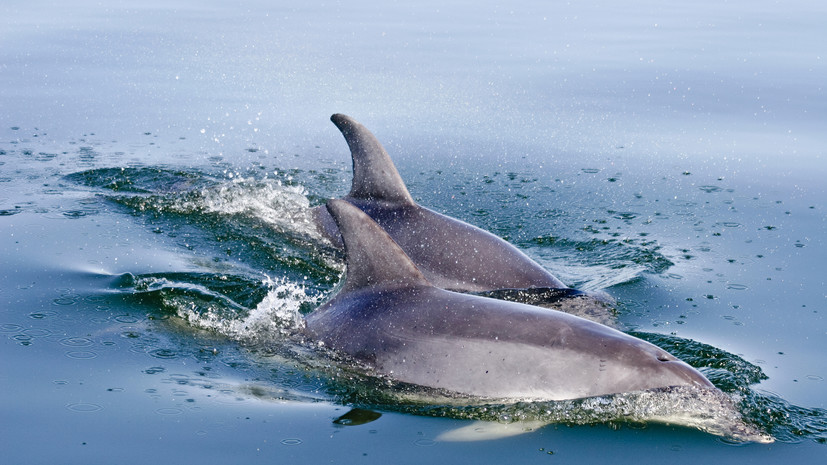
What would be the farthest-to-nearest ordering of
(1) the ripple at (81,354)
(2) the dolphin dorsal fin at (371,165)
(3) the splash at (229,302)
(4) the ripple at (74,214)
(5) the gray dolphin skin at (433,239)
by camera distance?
1. (4) the ripple at (74,214)
2. (2) the dolphin dorsal fin at (371,165)
3. (5) the gray dolphin skin at (433,239)
4. (3) the splash at (229,302)
5. (1) the ripple at (81,354)

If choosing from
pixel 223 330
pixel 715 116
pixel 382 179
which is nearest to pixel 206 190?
pixel 382 179

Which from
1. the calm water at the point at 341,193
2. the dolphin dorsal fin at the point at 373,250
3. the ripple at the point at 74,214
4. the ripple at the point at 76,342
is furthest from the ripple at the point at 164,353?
the ripple at the point at 74,214

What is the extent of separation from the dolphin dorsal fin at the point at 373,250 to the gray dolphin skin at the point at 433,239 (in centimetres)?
205

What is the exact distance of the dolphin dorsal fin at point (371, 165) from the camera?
29.6ft

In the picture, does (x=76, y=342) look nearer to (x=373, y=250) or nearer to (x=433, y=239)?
(x=373, y=250)

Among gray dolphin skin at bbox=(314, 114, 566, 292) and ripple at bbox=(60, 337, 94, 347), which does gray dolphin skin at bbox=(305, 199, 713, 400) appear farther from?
gray dolphin skin at bbox=(314, 114, 566, 292)

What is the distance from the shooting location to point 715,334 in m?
7.43

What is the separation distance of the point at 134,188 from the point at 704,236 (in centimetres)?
655

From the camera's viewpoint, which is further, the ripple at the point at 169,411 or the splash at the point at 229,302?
the splash at the point at 229,302

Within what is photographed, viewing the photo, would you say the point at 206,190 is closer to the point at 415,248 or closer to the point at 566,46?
the point at 415,248

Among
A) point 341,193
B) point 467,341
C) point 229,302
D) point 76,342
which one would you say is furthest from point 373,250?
point 341,193

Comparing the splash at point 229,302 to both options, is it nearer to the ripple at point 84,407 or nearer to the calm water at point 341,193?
the calm water at point 341,193

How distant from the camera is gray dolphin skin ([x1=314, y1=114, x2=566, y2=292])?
861cm

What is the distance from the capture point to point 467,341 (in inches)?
242
